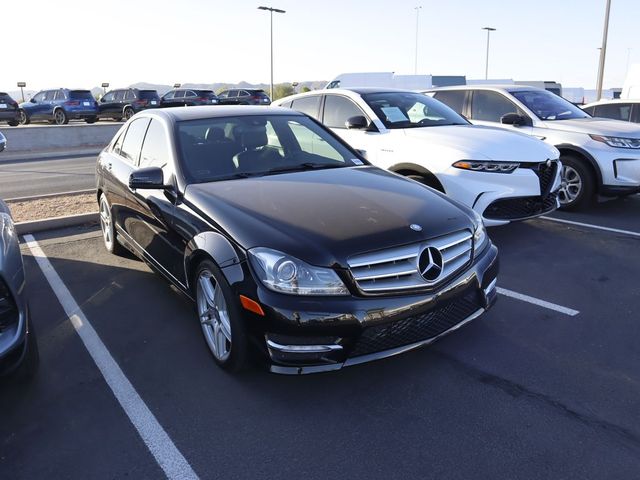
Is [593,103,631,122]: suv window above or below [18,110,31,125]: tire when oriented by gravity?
above

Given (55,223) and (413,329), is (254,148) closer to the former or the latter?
(413,329)

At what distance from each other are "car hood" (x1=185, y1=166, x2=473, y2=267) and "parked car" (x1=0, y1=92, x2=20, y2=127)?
25.2 meters

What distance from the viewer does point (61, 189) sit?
10.2 meters

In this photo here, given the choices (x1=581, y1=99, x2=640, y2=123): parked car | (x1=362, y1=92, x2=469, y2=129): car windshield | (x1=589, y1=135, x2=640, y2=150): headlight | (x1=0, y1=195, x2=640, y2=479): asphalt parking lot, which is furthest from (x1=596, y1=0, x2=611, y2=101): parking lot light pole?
(x1=0, y1=195, x2=640, y2=479): asphalt parking lot

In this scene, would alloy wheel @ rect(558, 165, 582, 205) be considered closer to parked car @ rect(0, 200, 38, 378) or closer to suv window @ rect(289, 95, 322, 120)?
suv window @ rect(289, 95, 322, 120)

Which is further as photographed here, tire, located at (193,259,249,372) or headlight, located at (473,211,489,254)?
headlight, located at (473,211,489,254)

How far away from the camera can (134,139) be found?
5.05 metres

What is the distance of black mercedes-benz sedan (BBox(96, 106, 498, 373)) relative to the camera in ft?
9.38

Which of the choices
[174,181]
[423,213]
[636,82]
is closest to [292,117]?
[174,181]

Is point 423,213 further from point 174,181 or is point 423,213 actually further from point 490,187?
point 490,187

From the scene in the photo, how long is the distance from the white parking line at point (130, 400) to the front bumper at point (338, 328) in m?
0.67

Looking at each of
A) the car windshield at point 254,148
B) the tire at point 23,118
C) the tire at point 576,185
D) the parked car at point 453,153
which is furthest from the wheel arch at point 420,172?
the tire at point 23,118

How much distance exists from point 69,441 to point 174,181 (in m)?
1.86

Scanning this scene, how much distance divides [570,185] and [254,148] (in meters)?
5.14
